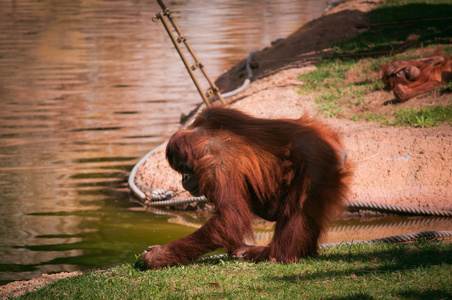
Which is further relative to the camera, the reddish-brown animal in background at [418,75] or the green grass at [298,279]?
the reddish-brown animal in background at [418,75]

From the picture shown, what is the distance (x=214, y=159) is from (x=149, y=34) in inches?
775

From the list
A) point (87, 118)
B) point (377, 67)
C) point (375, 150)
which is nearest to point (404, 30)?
point (377, 67)

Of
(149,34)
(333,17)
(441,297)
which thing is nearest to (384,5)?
(333,17)

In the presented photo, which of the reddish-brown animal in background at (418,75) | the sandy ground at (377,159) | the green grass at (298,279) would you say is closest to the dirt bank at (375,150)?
the sandy ground at (377,159)

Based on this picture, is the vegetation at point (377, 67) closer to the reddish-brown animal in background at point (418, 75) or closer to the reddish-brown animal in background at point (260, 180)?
the reddish-brown animal in background at point (418, 75)

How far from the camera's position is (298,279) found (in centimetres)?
350

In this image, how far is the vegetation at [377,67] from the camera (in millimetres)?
7758

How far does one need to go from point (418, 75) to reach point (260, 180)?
5219mm

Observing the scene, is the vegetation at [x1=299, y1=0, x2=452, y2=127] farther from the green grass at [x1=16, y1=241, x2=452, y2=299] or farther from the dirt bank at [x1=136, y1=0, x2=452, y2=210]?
the green grass at [x1=16, y1=241, x2=452, y2=299]

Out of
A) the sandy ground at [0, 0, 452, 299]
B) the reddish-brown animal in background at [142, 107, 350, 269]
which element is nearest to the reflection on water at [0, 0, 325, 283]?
the sandy ground at [0, 0, 452, 299]

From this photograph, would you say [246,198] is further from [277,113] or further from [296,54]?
[296,54]

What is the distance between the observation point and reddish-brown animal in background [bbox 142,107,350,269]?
388 centimetres

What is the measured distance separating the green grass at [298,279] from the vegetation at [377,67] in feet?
12.6

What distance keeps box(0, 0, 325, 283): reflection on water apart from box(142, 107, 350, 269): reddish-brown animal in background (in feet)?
6.84
